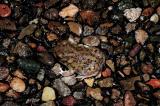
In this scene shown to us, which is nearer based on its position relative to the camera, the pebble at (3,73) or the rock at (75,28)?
the pebble at (3,73)

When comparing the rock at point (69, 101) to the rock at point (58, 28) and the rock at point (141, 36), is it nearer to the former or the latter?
the rock at point (58, 28)

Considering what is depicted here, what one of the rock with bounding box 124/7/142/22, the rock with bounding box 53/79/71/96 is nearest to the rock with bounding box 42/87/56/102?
the rock with bounding box 53/79/71/96

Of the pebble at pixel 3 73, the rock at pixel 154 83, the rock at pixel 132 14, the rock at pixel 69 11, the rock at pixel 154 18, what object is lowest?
the rock at pixel 154 83

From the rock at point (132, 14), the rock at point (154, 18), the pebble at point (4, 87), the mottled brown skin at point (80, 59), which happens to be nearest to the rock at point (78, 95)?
the mottled brown skin at point (80, 59)

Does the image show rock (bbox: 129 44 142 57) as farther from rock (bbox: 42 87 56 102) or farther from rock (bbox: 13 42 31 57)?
rock (bbox: 13 42 31 57)

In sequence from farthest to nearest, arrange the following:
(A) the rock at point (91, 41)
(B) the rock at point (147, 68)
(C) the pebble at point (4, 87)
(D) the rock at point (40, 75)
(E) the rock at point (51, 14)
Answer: (E) the rock at point (51, 14) → (A) the rock at point (91, 41) → (B) the rock at point (147, 68) → (D) the rock at point (40, 75) → (C) the pebble at point (4, 87)

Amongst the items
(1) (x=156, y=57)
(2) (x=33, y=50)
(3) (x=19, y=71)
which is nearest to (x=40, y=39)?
(2) (x=33, y=50)

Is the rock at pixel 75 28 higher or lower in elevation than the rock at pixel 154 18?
lower
